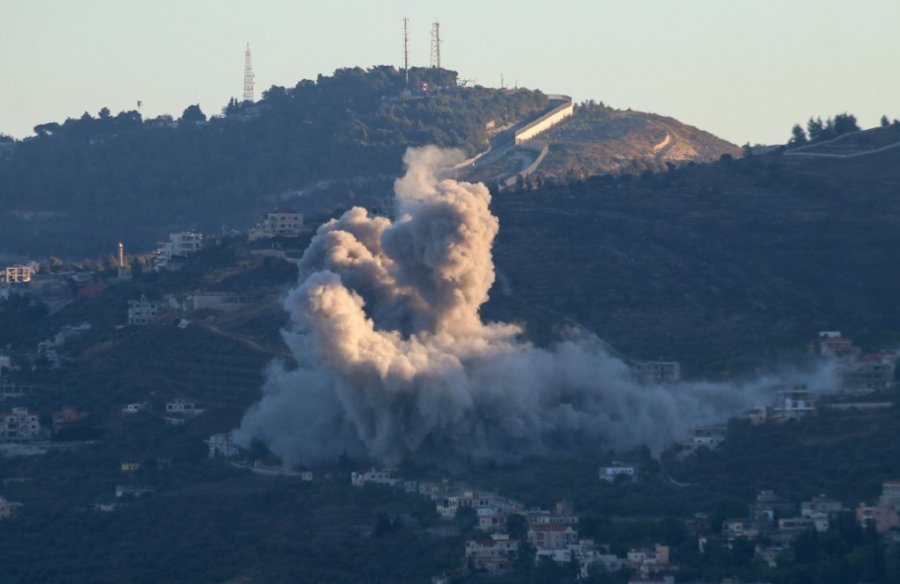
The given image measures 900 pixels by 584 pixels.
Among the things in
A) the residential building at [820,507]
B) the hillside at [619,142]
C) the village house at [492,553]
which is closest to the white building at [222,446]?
the village house at [492,553]

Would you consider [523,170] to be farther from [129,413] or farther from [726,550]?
[726,550]

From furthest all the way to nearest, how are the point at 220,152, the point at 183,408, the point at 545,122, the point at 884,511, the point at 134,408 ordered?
the point at 220,152, the point at 545,122, the point at 134,408, the point at 183,408, the point at 884,511

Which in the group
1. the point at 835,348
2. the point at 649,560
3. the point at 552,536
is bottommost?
the point at 649,560

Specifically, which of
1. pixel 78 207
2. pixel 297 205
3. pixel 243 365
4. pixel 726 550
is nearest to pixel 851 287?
pixel 243 365

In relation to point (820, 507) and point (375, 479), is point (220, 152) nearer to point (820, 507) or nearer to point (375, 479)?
point (375, 479)

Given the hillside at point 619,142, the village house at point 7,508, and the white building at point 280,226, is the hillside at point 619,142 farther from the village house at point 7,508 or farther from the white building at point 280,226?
the village house at point 7,508

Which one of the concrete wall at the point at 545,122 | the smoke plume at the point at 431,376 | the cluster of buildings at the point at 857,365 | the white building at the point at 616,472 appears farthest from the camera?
the concrete wall at the point at 545,122

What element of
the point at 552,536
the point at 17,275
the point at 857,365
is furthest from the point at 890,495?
the point at 17,275
